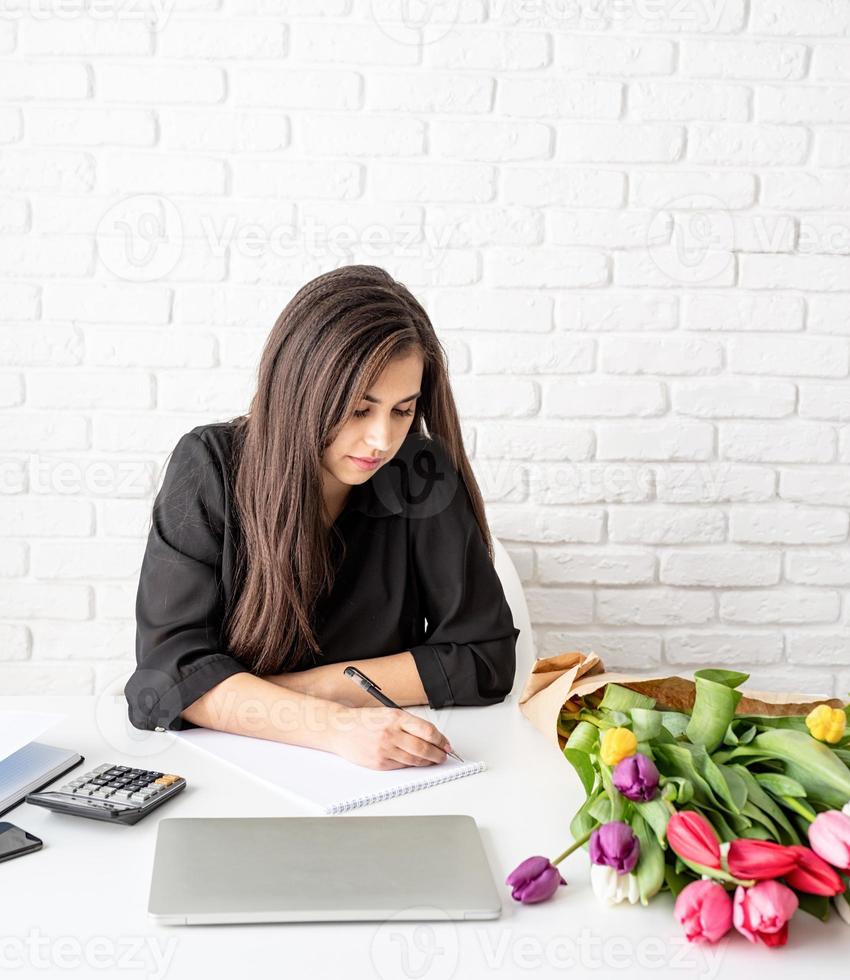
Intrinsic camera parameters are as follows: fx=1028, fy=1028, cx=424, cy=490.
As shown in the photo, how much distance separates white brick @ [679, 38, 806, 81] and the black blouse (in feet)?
3.28

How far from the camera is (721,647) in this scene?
83.8 inches

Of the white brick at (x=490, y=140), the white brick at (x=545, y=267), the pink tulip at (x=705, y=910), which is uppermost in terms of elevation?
the white brick at (x=490, y=140)

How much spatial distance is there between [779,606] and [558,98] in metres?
1.11

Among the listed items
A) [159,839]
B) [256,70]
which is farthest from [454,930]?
[256,70]

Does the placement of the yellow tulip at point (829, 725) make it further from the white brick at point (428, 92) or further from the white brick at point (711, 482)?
the white brick at point (428, 92)

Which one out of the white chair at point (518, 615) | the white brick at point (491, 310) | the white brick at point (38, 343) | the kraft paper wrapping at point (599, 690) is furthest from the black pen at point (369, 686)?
the white brick at point (38, 343)

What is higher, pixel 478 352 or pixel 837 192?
pixel 837 192

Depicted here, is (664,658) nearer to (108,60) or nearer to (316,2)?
(316,2)

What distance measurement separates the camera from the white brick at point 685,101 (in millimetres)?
2000

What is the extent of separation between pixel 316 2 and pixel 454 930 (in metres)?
1.73

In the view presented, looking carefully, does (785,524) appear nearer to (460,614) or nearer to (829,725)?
(460,614)

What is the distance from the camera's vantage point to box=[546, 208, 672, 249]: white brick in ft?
6.59

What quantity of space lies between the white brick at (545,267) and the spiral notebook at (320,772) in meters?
1.14

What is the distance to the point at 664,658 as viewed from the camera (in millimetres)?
2121
